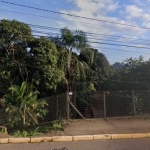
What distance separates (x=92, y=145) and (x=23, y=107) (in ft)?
16.6

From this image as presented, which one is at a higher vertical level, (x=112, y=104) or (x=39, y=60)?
(x=39, y=60)

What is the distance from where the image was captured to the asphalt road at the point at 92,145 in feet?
25.2

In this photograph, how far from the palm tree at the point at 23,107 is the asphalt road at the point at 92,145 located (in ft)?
12.9

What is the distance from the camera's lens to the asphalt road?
25.2 ft

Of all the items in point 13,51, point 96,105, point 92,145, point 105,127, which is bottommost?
point 92,145

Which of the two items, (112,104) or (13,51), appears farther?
(13,51)

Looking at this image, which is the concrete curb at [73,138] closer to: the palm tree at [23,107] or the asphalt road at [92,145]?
the asphalt road at [92,145]

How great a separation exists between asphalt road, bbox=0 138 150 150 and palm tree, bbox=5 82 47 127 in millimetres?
3944

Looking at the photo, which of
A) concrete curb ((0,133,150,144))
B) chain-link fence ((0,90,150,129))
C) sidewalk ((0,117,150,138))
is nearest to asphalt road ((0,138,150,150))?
concrete curb ((0,133,150,144))

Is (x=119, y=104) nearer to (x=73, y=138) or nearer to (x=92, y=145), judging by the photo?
(x=73, y=138)

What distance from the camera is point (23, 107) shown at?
479 inches

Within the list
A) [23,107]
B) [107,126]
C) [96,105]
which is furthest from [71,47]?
[107,126]

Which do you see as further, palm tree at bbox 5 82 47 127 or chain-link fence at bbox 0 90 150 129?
chain-link fence at bbox 0 90 150 129

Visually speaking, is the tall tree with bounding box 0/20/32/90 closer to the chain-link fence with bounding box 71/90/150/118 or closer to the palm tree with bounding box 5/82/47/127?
the palm tree with bounding box 5/82/47/127
